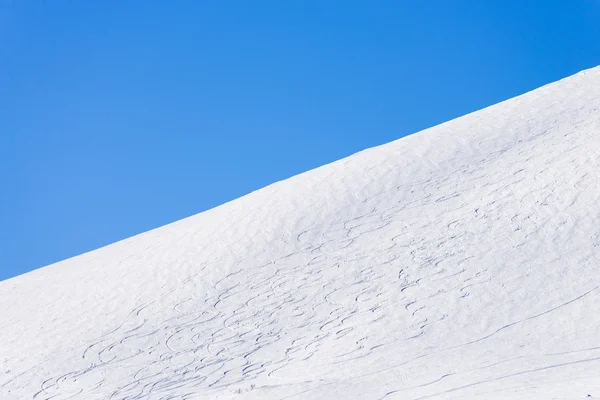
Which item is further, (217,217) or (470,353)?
(217,217)

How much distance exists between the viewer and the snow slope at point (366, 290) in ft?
34.6

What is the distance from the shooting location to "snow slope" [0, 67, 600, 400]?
1055cm

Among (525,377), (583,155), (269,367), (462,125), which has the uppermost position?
(462,125)

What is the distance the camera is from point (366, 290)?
43.6 feet

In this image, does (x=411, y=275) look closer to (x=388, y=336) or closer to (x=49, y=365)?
(x=388, y=336)

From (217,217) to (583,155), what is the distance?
744cm

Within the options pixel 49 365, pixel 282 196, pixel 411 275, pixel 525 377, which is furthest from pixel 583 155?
pixel 49 365

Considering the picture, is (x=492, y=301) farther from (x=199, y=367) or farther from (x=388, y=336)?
(x=199, y=367)

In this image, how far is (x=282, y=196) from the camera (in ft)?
59.8

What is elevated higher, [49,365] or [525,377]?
[49,365]

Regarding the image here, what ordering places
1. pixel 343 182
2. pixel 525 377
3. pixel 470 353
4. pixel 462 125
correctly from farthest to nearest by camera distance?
pixel 462 125
pixel 343 182
pixel 470 353
pixel 525 377

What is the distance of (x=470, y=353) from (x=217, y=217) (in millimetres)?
9021

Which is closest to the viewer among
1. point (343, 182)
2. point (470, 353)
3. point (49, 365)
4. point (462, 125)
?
point (470, 353)

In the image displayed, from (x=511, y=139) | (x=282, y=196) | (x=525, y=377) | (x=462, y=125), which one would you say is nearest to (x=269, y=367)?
(x=525, y=377)
